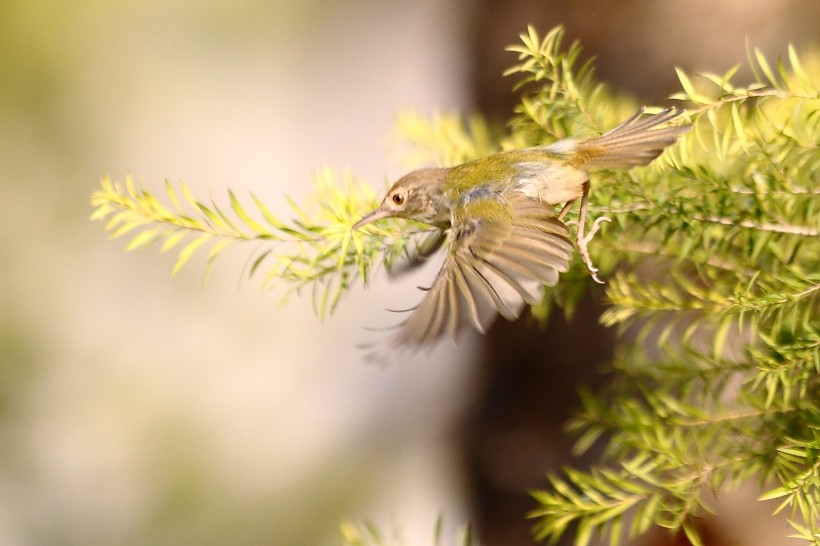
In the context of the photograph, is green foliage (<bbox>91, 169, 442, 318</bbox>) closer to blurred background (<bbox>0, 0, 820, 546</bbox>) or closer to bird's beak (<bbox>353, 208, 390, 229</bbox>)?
bird's beak (<bbox>353, 208, 390, 229</bbox>)

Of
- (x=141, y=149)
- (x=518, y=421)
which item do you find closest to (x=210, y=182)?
(x=141, y=149)

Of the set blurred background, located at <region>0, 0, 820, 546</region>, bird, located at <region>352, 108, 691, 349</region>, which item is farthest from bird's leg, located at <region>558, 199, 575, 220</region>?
blurred background, located at <region>0, 0, 820, 546</region>

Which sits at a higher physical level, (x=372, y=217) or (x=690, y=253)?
(x=372, y=217)

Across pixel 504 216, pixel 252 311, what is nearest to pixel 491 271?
pixel 504 216

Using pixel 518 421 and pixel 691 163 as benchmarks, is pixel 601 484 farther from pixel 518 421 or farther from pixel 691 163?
pixel 518 421

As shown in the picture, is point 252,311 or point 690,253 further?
point 252,311

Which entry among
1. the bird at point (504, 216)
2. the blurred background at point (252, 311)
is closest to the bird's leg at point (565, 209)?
the bird at point (504, 216)

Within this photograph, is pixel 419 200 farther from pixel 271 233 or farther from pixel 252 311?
pixel 252 311
